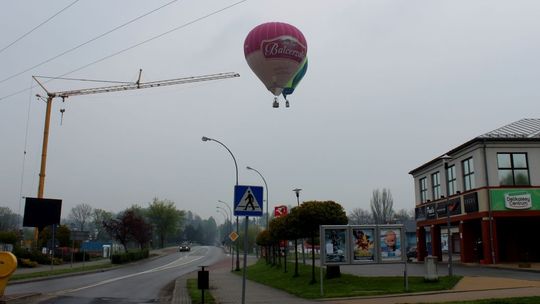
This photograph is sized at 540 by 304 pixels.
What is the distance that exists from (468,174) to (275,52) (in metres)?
22.3

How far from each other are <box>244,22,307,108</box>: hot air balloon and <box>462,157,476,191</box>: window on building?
20.1 meters

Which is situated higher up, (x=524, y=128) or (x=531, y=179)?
(x=524, y=128)

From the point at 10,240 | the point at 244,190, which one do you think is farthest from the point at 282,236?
the point at 10,240

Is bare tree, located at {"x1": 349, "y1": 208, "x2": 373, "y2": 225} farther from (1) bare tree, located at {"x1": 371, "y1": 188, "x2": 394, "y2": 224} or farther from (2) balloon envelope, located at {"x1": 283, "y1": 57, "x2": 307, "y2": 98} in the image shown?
(2) balloon envelope, located at {"x1": 283, "y1": 57, "x2": 307, "y2": 98}

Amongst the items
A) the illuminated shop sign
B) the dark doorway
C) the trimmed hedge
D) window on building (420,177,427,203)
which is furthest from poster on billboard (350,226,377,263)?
the trimmed hedge

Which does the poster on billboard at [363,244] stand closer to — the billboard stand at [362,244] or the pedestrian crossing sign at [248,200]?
the billboard stand at [362,244]

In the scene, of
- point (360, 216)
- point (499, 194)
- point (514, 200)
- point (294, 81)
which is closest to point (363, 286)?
point (294, 81)

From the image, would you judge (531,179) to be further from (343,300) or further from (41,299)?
(41,299)

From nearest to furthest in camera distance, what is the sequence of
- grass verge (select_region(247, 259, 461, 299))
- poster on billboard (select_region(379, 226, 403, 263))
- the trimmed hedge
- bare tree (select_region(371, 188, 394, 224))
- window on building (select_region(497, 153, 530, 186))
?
grass verge (select_region(247, 259, 461, 299)), poster on billboard (select_region(379, 226, 403, 263)), window on building (select_region(497, 153, 530, 186)), the trimmed hedge, bare tree (select_region(371, 188, 394, 224))

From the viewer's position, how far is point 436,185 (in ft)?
142

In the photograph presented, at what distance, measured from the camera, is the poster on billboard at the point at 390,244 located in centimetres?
2164

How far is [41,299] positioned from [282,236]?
15.6 metres

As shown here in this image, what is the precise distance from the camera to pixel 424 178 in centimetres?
4616

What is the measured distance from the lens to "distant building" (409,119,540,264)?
33.6 meters
